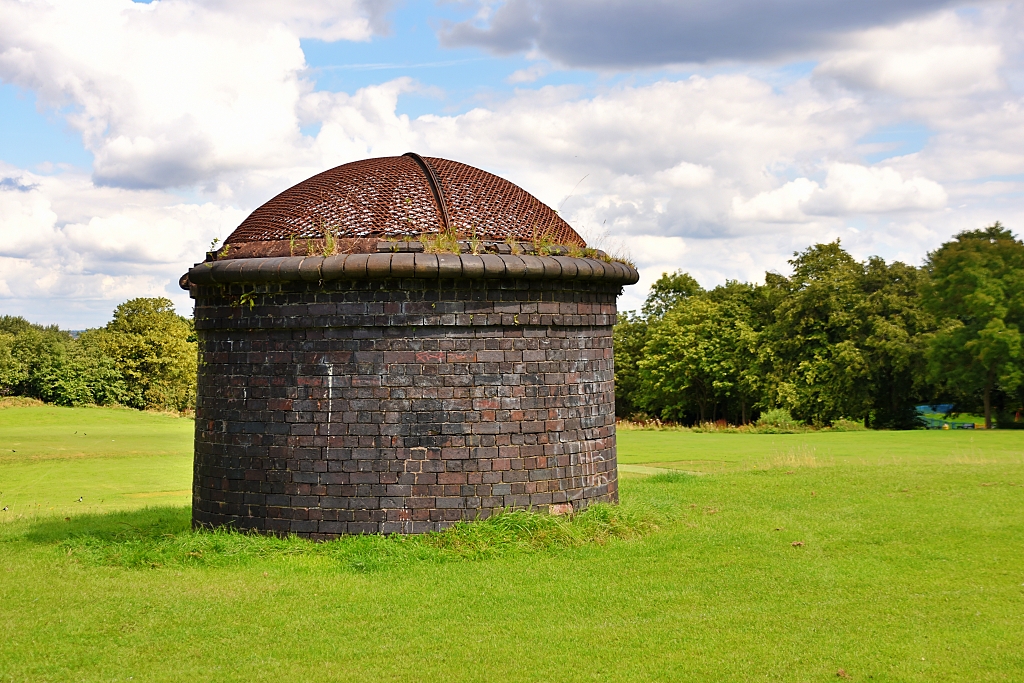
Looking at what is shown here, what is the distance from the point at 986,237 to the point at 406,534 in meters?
41.1

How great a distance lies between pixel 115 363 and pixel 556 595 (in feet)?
172

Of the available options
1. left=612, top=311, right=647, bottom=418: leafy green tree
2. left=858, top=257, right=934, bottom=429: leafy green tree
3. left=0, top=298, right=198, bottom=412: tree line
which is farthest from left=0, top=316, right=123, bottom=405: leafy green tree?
left=858, top=257, right=934, bottom=429: leafy green tree

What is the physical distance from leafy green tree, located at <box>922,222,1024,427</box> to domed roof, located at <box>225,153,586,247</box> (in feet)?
106

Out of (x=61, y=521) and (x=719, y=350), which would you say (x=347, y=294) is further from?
(x=719, y=350)

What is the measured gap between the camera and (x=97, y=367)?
5250 centimetres

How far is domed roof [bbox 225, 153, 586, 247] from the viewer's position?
991 cm

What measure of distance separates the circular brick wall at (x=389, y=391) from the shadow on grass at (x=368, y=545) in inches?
8.2

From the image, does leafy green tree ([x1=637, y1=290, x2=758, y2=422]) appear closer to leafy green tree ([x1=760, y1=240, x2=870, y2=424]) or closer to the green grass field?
leafy green tree ([x1=760, y1=240, x2=870, y2=424])

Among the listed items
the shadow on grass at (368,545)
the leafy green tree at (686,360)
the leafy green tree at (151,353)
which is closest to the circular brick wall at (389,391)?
the shadow on grass at (368,545)

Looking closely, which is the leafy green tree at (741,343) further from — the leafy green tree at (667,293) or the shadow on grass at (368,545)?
the shadow on grass at (368,545)

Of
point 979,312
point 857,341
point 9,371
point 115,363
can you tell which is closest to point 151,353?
point 115,363

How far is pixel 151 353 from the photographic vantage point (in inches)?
2167

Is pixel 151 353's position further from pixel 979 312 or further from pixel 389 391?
pixel 389 391

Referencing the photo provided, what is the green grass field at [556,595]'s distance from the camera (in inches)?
241
